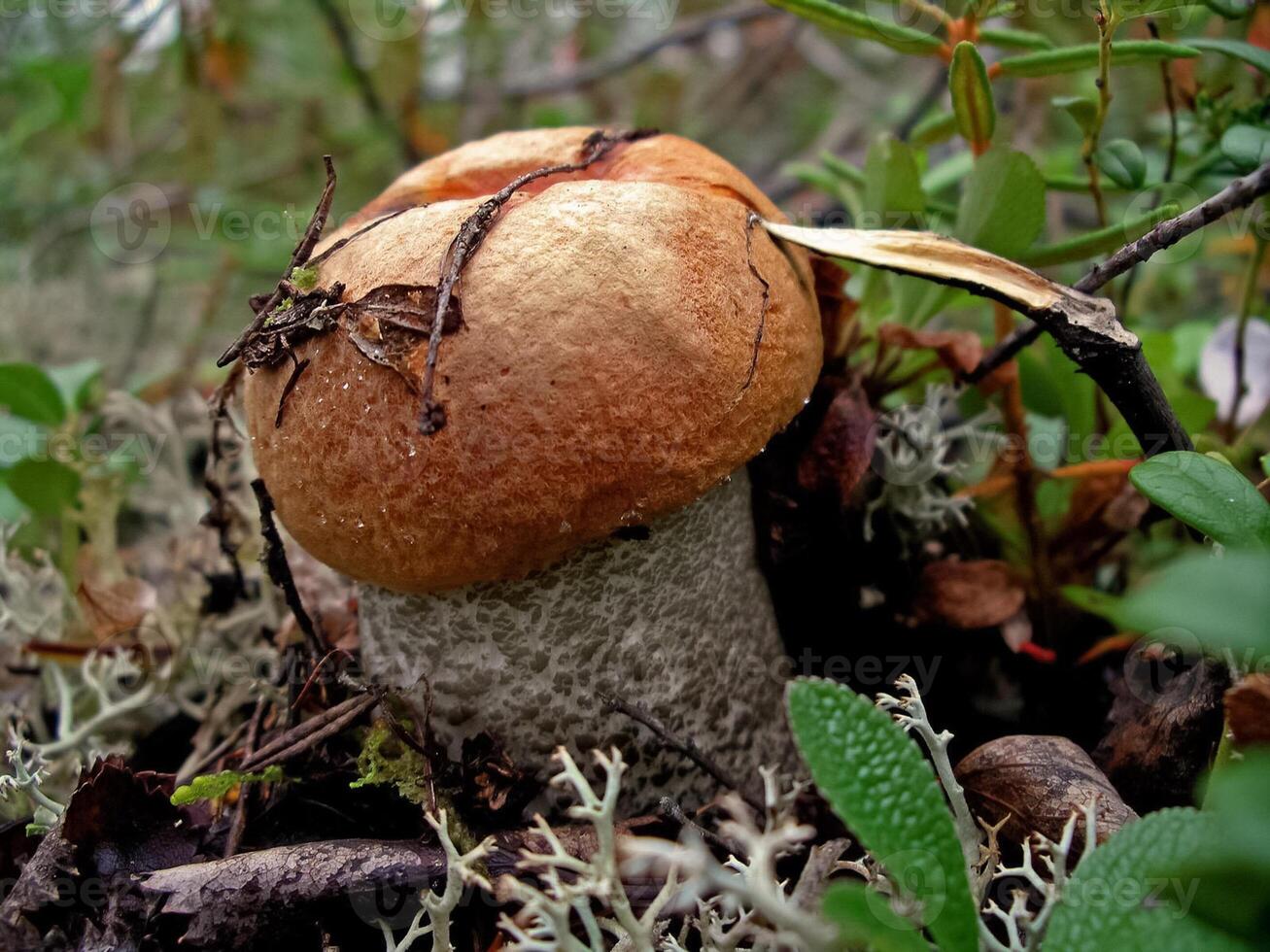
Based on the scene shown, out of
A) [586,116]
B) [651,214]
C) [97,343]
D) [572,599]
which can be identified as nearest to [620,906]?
[572,599]

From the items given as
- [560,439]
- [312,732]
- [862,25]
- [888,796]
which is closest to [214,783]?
[312,732]

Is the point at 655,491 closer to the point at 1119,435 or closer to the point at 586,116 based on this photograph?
the point at 1119,435

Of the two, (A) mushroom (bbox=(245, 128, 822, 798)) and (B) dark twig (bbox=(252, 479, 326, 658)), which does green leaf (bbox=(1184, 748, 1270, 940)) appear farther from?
(B) dark twig (bbox=(252, 479, 326, 658))

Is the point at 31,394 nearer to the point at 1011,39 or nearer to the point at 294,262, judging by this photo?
the point at 294,262

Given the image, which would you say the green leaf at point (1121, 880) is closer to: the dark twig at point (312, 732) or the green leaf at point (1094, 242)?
the green leaf at point (1094, 242)

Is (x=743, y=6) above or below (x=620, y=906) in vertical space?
above
